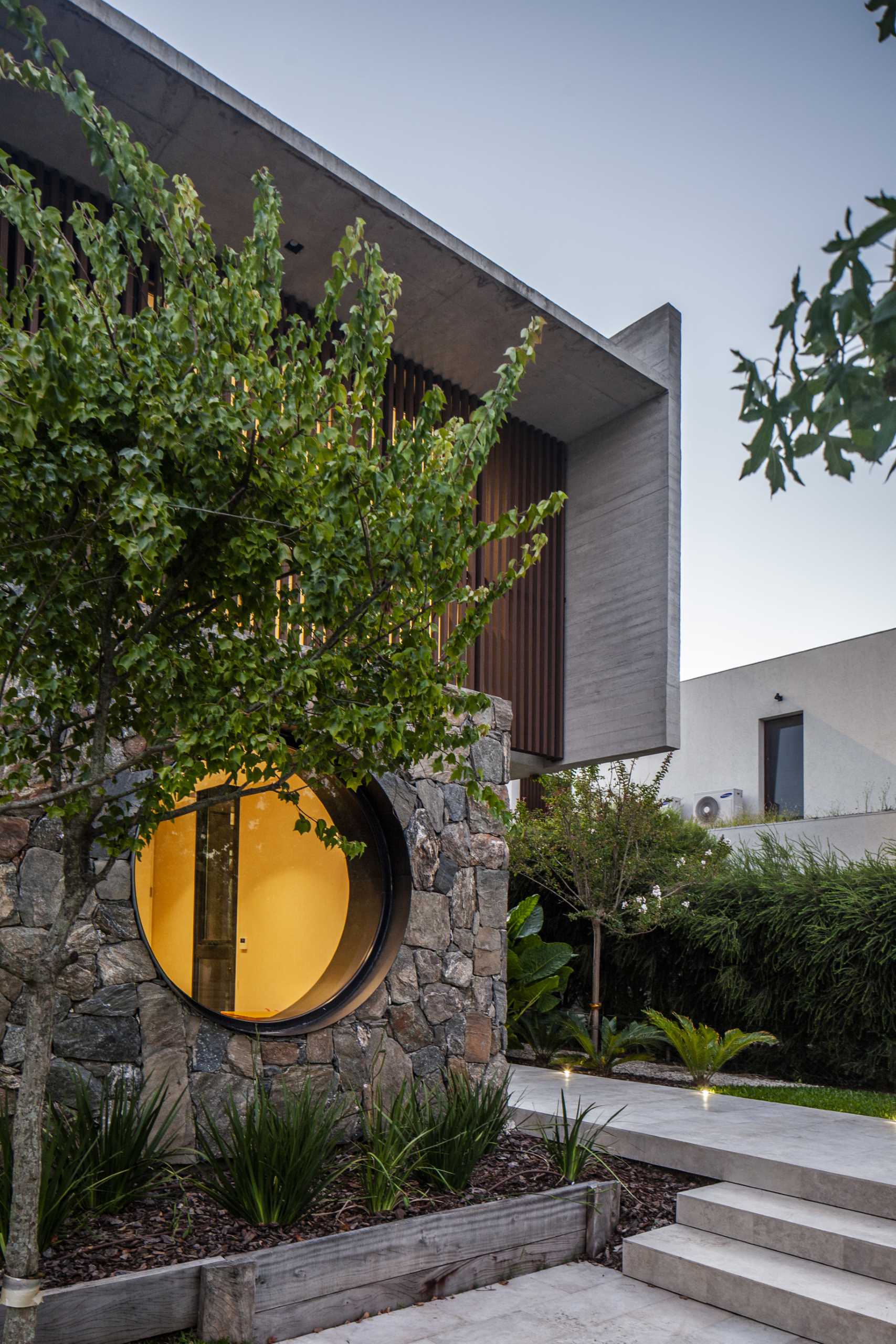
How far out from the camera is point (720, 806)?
776 inches

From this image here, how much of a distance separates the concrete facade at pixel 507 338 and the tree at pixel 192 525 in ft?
12.2

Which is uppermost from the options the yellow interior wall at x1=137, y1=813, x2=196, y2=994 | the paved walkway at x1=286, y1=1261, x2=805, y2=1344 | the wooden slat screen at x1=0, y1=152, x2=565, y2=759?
the wooden slat screen at x1=0, y1=152, x2=565, y2=759

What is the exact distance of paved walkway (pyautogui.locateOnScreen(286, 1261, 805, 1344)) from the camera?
→ 13.2 feet

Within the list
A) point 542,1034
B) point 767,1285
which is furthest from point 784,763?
point 767,1285

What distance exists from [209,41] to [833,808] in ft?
50.2

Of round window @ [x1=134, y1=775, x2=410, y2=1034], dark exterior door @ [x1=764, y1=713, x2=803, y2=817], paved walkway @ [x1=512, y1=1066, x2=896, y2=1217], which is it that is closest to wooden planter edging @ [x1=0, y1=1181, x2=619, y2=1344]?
paved walkway @ [x1=512, y1=1066, x2=896, y2=1217]

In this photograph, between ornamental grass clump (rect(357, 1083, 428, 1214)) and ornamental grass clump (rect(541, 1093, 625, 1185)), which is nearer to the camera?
ornamental grass clump (rect(357, 1083, 428, 1214))

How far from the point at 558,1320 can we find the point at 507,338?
23.6ft

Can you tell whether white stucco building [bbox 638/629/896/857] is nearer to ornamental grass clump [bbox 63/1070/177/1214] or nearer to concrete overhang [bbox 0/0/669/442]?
concrete overhang [bbox 0/0/669/442]

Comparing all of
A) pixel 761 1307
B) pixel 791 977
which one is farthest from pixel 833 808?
pixel 761 1307

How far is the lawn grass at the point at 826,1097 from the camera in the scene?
24.4 feet

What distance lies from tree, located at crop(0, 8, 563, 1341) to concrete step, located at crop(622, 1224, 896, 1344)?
2.67 m

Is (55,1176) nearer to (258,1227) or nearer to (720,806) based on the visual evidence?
(258,1227)

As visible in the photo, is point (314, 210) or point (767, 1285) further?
point (314, 210)
